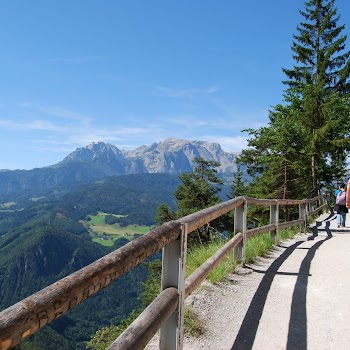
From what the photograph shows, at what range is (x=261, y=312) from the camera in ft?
14.5

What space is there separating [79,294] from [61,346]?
13875cm

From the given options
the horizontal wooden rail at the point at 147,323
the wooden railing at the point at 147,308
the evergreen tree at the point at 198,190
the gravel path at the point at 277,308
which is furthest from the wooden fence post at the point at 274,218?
the evergreen tree at the point at 198,190

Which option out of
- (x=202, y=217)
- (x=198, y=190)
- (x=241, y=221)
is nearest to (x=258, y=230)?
(x=241, y=221)

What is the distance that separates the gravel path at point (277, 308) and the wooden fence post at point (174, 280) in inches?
31.8

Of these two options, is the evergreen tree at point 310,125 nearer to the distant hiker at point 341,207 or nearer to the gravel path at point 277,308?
the distant hiker at point 341,207

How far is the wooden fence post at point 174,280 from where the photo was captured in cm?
269

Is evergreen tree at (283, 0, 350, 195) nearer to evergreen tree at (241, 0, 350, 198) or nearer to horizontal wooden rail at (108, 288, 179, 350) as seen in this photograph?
evergreen tree at (241, 0, 350, 198)

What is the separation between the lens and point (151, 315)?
2.24 meters

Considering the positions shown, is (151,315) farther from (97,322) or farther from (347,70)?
(97,322)

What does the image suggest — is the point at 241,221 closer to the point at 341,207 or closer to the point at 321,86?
the point at 341,207

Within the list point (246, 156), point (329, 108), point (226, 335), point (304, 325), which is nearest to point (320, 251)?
point (304, 325)

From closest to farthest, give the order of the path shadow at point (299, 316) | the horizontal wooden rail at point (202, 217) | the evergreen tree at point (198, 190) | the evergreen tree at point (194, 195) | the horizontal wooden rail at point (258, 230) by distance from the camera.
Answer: the horizontal wooden rail at point (202, 217), the path shadow at point (299, 316), the horizontal wooden rail at point (258, 230), the evergreen tree at point (194, 195), the evergreen tree at point (198, 190)

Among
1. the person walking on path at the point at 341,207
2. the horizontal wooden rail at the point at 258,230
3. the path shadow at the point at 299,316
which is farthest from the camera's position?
the person walking on path at the point at 341,207

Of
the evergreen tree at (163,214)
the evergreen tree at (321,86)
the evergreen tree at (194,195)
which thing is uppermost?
the evergreen tree at (321,86)
